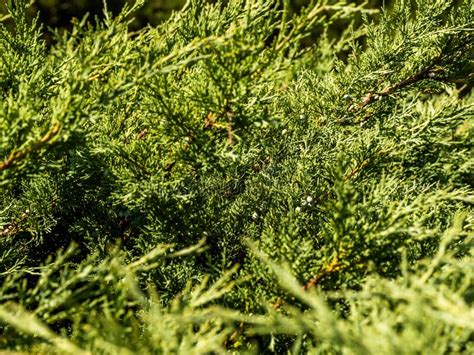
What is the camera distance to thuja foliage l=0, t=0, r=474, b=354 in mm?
1263

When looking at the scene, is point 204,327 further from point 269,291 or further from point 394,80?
point 394,80

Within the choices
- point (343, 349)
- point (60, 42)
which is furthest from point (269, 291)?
point (60, 42)

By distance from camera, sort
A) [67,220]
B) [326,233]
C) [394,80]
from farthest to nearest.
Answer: [394,80]
[67,220]
[326,233]

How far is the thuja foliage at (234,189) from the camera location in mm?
1263

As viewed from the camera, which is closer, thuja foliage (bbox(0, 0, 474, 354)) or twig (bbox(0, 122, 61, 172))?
thuja foliage (bbox(0, 0, 474, 354))

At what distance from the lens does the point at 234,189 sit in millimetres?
2607

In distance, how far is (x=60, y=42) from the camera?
1556 mm

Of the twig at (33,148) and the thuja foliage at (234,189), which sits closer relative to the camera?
the thuja foliage at (234,189)

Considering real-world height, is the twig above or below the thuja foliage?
above

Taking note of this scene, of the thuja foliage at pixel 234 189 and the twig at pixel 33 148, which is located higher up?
the twig at pixel 33 148

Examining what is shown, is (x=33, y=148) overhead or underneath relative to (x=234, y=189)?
overhead

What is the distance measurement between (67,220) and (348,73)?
2.01 metres

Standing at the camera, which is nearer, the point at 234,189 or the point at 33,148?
the point at 33,148

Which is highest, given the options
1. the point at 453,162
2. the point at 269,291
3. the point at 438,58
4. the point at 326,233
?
the point at 438,58
